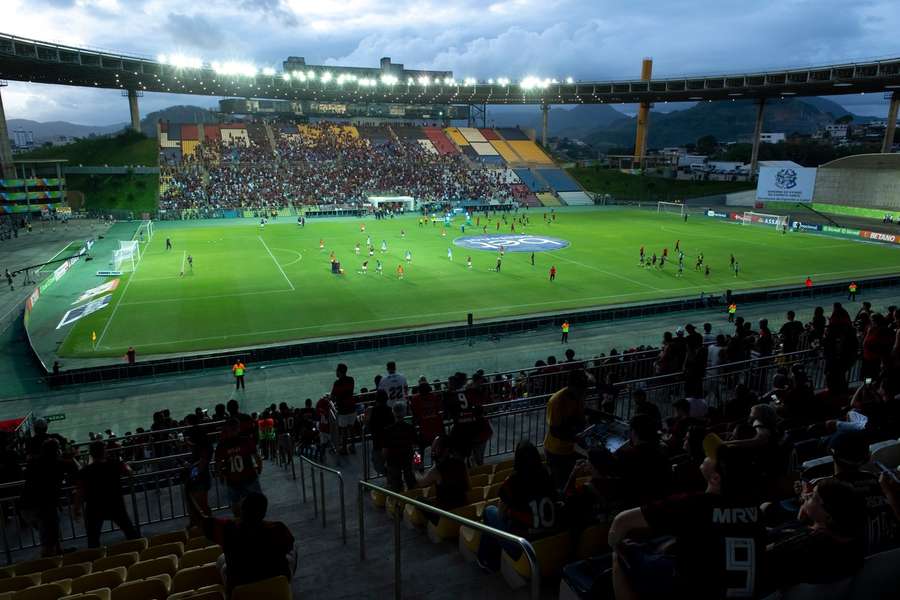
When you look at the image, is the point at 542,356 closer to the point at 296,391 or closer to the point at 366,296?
the point at 296,391

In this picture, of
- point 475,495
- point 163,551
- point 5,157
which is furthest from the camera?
point 5,157

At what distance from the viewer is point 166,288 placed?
122ft

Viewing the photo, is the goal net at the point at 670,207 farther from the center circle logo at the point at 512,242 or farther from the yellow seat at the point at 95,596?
the yellow seat at the point at 95,596

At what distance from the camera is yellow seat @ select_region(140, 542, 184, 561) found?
6.86 meters

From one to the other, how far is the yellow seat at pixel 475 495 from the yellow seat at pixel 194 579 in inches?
108

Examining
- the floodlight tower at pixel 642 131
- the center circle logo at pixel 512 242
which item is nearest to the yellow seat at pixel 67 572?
the center circle logo at pixel 512 242

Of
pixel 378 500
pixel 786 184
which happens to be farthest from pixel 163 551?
pixel 786 184

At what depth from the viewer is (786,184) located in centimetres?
7456

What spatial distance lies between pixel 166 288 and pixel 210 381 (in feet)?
56.1

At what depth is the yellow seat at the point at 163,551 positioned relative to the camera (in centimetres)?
686

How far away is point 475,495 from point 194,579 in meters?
3.14

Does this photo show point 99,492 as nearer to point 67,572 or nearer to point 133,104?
point 67,572

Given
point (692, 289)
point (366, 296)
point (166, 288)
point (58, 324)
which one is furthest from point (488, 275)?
point (58, 324)

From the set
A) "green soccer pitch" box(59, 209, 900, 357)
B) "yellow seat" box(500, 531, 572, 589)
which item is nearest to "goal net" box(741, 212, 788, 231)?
"green soccer pitch" box(59, 209, 900, 357)
